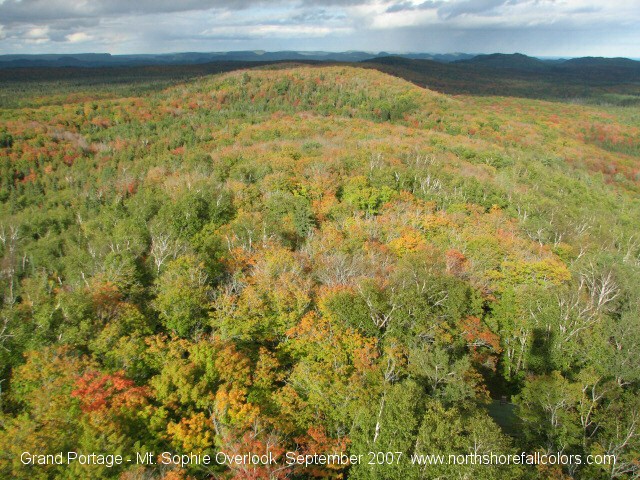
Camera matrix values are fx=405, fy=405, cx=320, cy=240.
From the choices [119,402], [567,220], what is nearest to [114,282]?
[119,402]

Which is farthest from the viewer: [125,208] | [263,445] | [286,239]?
[125,208]

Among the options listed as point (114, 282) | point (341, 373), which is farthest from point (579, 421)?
point (114, 282)

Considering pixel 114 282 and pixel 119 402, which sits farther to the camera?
pixel 114 282

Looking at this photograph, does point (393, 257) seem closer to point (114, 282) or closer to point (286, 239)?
point (286, 239)

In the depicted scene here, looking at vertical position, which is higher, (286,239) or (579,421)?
(286,239)

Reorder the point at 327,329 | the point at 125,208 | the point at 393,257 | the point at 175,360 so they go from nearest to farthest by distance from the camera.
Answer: the point at 175,360 → the point at 327,329 → the point at 393,257 → the point at 125,208

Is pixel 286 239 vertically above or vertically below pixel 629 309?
above

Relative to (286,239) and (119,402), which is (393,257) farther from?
(119,402)
